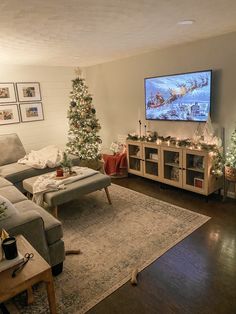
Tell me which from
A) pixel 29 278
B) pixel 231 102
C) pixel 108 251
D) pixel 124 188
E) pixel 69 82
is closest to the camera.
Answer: pixel 29 278

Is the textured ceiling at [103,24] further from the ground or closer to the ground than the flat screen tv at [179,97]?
further from the ground

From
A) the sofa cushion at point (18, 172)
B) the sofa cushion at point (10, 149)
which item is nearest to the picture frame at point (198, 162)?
the sofa cushion at point (18, 172)

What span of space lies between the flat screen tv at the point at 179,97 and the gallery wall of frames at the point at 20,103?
7.73 feet

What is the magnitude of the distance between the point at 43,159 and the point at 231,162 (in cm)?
298

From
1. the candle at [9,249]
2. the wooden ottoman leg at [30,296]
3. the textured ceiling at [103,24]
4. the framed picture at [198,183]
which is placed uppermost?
the textured ceiling at [103,24]

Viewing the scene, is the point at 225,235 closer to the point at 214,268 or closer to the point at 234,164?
the point at 214,268

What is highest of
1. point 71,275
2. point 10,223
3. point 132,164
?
point 10,223

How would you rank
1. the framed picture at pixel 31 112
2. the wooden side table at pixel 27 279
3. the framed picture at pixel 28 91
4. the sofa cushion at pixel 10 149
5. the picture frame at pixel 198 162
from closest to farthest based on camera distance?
the wooden side table at pixel 27 279 < the picture frame at pixel 198 162 < the sofa cushion at pixel 10 149 < the framed picture at pixel 28 91 < the framed picture at pixel 31 112

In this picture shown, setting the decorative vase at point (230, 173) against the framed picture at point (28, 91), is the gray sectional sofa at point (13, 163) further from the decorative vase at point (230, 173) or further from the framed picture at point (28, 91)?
the decorative vase at point (230, 173)

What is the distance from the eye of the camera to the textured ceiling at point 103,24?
1993 mm

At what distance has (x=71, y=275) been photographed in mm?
2195

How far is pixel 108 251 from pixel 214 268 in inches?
40.2

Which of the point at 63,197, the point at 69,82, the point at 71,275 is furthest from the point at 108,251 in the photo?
the point at 69,82

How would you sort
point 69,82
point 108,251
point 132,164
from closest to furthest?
point 108,251
point 132,164
point 69,82
